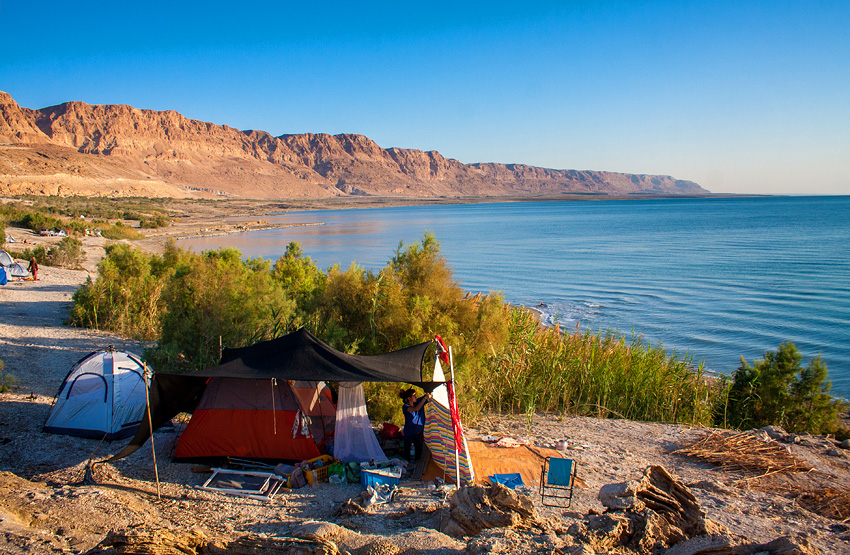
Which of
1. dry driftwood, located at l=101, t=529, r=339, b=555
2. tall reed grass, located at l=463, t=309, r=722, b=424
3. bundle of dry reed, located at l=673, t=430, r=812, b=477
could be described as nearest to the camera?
dry driftwood, located at l=101, t=529, r=339, b=555

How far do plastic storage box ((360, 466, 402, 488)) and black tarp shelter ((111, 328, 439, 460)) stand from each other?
113cm

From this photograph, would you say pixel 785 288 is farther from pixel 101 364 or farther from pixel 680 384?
pixel 101 364

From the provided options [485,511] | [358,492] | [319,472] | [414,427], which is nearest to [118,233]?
[319,472]

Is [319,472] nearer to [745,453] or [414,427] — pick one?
[414,427]

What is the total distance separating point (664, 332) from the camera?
60.2ft

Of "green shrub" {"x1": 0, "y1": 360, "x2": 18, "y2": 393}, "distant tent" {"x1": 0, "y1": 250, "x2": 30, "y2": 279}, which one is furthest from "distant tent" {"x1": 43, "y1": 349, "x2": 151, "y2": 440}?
"distant tent" {"x1": 0, "y1": 250, "x2": 30, "y2": 279}

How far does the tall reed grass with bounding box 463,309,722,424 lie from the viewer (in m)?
10.4

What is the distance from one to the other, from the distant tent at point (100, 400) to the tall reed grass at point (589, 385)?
5.74m

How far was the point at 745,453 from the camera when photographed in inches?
302

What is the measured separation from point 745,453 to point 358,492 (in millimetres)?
5463

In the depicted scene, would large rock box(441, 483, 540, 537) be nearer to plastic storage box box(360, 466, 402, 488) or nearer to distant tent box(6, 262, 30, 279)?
plastic storage box box(360, 466, 402, 488)

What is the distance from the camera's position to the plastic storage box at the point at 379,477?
22.0ft

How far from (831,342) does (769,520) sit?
13.5m

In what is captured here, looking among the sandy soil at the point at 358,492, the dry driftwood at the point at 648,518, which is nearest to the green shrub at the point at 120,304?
the sandy soil at the point at 358,492
